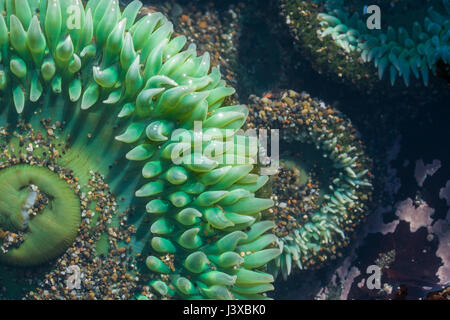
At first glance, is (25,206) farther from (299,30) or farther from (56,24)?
(299,30)
